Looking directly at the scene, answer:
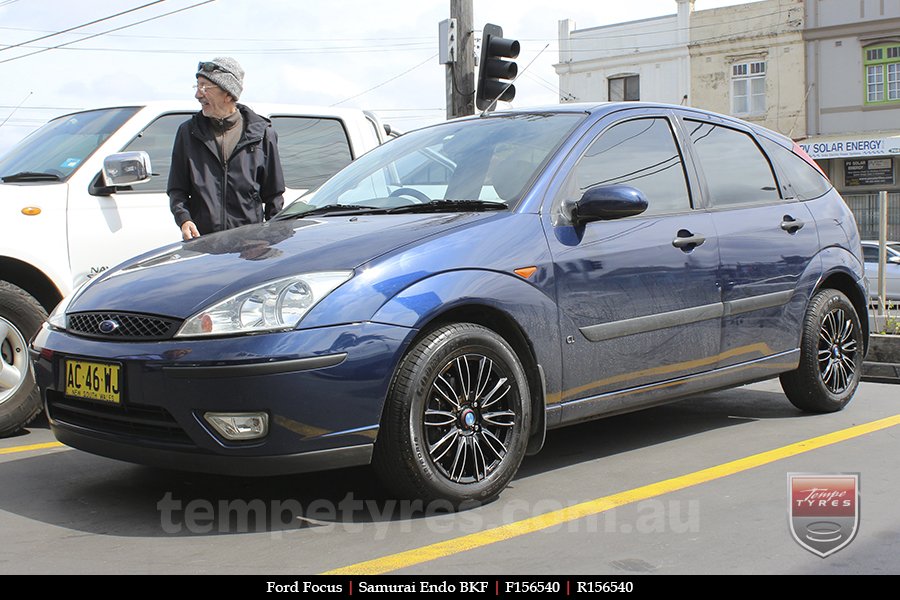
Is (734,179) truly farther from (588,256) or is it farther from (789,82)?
(789,82)

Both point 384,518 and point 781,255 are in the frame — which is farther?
point 781,255

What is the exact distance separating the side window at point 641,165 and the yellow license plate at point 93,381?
2040 millimetres

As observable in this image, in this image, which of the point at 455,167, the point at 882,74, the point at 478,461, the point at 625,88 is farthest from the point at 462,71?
the point at 625,88

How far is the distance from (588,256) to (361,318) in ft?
4.03

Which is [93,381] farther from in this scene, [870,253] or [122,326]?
[870,253]

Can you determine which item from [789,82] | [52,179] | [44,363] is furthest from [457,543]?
[789,82]

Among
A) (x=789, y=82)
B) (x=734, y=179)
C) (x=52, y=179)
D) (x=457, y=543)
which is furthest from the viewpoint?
(x=789, y=82)

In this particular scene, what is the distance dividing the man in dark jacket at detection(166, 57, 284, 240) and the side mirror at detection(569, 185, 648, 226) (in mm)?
2052

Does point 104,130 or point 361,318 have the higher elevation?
point 104,130

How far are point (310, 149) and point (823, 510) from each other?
14.7ft

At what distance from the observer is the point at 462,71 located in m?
11.9

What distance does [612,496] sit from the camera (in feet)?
13.8

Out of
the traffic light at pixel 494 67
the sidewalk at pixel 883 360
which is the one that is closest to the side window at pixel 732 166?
the sidewalk at pixel 883 360

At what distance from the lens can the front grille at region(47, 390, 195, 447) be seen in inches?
146
